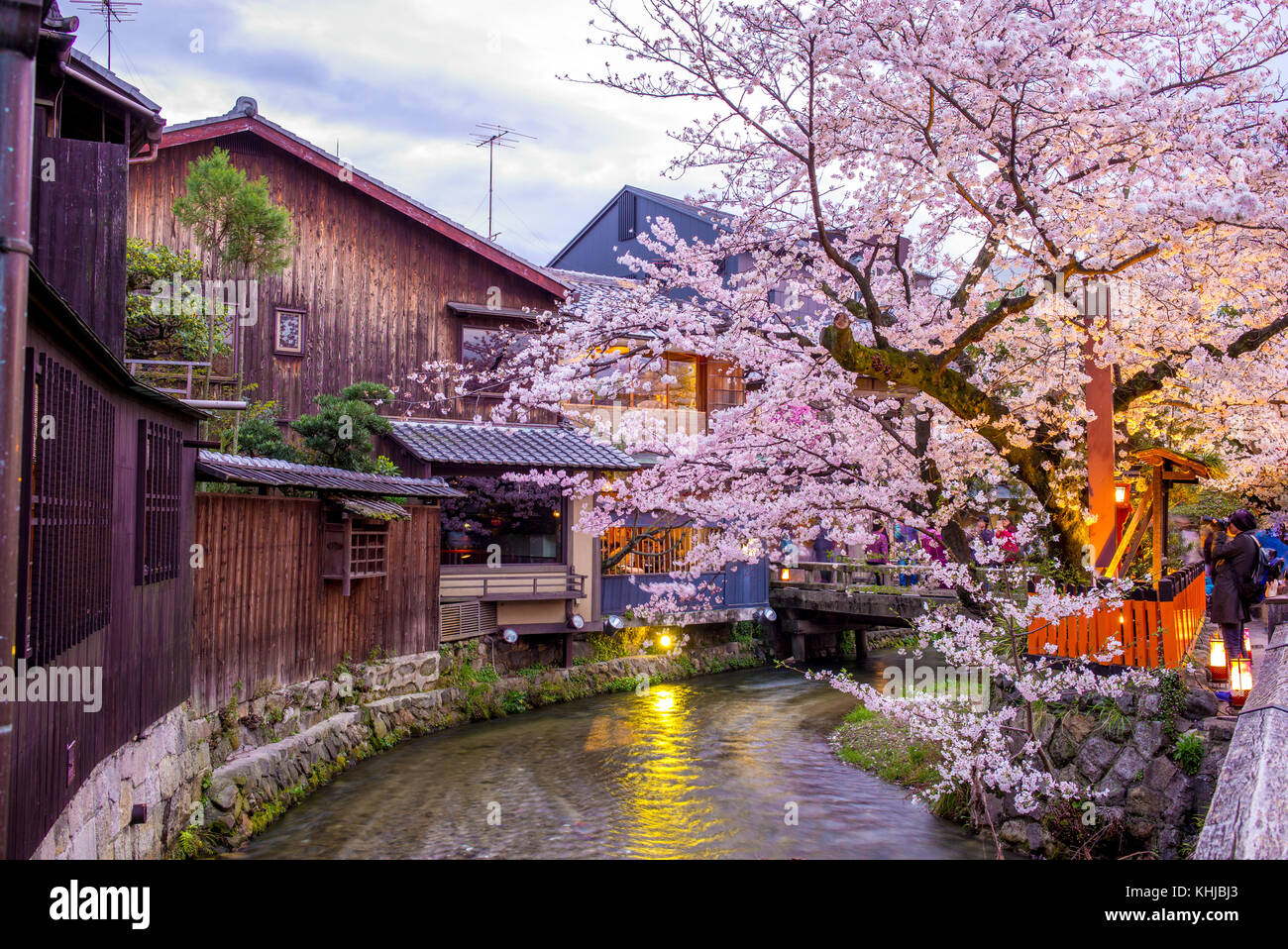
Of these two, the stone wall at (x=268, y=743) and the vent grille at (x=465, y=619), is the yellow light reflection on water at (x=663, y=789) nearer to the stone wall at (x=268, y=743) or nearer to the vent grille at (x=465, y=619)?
the stone wall at (x=268, y=743)

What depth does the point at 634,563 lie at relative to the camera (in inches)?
897

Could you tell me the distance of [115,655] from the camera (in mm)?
7129

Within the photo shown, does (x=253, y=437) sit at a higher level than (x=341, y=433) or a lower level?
lower

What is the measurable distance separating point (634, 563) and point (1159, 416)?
40.0 feet

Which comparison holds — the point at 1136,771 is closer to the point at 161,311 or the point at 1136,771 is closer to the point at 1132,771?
the point at 1132,771

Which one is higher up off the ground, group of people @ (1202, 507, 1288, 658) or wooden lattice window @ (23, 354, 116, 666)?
wooden lattice window @ (23, 354, 116, 666)

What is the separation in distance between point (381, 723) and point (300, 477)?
528cm

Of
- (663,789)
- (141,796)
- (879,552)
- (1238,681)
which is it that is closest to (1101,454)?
(1238,681)

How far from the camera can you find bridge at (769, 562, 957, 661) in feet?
78.1

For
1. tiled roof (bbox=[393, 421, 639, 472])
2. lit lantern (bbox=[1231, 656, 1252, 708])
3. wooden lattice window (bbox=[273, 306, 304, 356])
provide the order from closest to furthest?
1. lit lantern (bbox=[1231, 656, 1252, 708])
2. tiled roof (bbox=[393, 421, 639, 472])
3. wooden lattice window (bbox=[273, 306, 304, 356])

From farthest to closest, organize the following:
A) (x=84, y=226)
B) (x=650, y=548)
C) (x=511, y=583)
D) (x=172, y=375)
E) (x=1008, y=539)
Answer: (x=650, y=548) → (x=511, y=583) → (x=1008, y=539) → (x=172, y=375) → (x=84, y=226)

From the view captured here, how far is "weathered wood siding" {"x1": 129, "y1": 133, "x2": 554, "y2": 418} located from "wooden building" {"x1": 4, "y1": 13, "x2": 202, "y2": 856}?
7.91m

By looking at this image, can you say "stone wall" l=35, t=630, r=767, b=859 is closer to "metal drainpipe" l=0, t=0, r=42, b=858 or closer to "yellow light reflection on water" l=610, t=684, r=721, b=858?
"metal drainpipe" l=0, t=0, r=42, b=858

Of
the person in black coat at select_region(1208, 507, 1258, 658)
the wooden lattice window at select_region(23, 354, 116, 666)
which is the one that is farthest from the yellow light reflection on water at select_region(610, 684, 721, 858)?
the wooden lattice window at select_region(23, 354, 116, 666)
